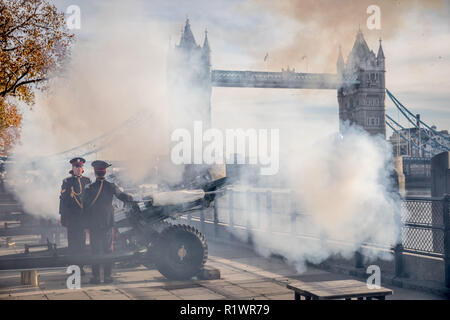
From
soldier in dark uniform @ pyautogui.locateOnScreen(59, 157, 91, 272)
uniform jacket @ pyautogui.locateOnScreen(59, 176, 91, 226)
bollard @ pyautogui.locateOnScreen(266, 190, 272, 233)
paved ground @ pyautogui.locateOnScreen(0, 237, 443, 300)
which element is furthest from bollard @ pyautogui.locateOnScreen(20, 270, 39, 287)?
bollard @ pyautogui.locateOnScreen(266, 190, 272, 233)

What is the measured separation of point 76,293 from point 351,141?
18.9 ft

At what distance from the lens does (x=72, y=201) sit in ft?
28.5

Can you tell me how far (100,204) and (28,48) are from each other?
28.7 feet

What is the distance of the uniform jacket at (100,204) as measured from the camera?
26.3 feet

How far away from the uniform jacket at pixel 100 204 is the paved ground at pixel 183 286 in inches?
36.1

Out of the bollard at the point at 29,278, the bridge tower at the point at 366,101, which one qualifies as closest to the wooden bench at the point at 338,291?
the bollard at the point at 29,278

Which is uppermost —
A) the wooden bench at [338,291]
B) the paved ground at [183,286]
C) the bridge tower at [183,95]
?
the bridge tower at [183,95]

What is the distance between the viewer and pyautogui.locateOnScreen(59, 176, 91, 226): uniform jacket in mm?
8664

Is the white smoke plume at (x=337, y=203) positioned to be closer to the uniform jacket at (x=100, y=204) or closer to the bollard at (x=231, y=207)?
the bollard at (x=231, y=207)

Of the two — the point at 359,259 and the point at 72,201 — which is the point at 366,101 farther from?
the point at 72,201

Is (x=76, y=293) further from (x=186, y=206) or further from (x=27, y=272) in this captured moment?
(x=186, y=206)
